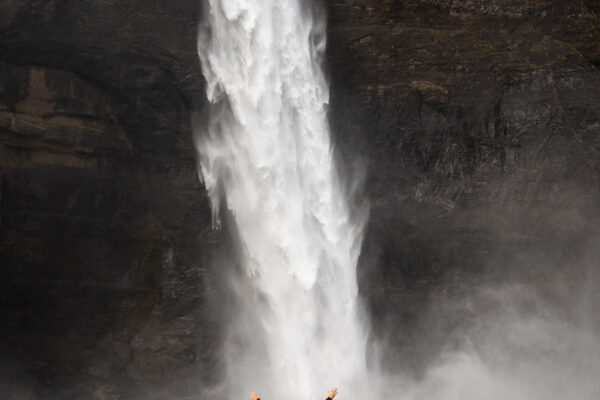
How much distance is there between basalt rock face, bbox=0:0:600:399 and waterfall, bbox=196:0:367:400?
1.79 ft

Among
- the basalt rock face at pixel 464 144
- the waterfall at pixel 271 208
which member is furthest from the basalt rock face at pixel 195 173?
A: the waterfall at pixel 271 208

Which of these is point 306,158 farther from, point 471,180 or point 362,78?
point 471,180

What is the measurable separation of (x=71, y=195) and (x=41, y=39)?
3.36 meters

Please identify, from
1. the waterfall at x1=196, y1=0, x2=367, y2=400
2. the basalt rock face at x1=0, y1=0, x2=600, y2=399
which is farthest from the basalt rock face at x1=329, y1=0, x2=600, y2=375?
the waterfall at x1=196, y1=0, x2=367, y2=400

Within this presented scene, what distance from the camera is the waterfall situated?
689 inches

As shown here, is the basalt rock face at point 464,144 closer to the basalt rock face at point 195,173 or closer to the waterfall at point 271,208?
the basalt rock face at point 195,173

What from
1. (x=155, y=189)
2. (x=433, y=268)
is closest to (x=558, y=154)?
(x=433, y=268)

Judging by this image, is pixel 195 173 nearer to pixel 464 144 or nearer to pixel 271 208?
pixel 271 208

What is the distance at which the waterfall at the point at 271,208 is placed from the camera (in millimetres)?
17500

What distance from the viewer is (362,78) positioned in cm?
1930

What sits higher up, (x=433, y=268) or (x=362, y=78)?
(x=362, y=78)

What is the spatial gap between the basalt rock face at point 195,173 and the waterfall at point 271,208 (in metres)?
0.55

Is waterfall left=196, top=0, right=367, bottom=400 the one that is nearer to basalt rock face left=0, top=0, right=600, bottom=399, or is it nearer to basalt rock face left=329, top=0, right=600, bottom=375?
basalt rock face left=0, top=0, right=600, bottom=399

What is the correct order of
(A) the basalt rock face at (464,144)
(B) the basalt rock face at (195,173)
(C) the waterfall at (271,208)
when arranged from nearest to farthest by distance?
(B) the basalt rock face at (195,173), (C) the waterfall at (271,208), (A) the basalt rock face at (464,144)
